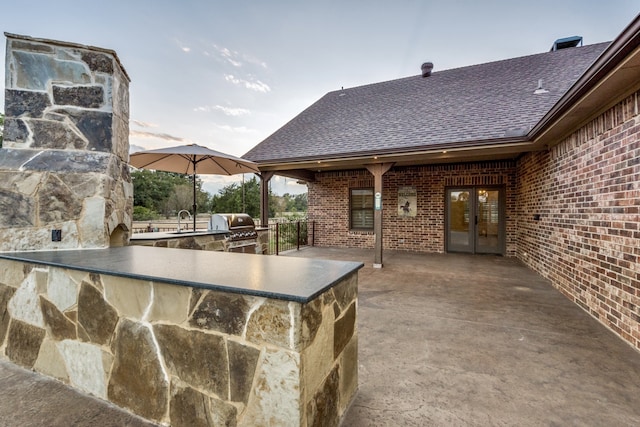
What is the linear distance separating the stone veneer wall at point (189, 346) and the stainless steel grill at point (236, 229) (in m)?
2.68

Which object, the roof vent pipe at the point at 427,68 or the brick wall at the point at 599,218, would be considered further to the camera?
the roof vent pipe at the point at 427,68

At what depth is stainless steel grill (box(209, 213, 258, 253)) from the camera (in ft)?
15.9

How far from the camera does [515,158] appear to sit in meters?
7.09

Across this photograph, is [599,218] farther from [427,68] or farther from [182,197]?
[182,197]

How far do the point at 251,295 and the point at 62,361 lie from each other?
176 cm

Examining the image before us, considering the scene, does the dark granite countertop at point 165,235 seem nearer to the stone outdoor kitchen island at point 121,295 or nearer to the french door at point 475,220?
the stone outdoor kitchen island at point 121,295

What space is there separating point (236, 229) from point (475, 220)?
6.62m

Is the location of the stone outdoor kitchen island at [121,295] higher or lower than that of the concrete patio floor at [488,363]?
higher

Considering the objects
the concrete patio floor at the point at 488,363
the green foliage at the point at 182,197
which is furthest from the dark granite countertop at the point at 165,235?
the green foliage at the point at 182,197

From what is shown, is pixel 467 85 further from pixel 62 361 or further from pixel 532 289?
pixel 62 361

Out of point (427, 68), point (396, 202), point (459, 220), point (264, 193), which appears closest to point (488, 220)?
point (459, 220)

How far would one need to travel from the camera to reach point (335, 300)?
1.47 meters

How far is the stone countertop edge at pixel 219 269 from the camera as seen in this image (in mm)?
1227

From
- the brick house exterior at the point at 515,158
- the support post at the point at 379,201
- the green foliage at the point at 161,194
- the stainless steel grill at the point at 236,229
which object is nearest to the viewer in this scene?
the brick house exterior at the point at 515,158
